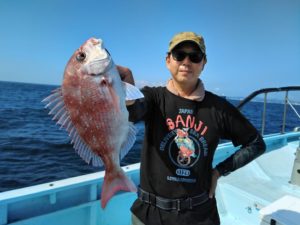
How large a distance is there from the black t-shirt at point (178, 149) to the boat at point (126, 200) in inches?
33.2

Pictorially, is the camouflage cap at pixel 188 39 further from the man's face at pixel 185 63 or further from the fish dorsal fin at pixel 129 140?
the fish dorsal fin at pixel 129 140

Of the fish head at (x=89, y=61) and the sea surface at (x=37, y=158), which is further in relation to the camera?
the sea surface at (x=37, y=158)

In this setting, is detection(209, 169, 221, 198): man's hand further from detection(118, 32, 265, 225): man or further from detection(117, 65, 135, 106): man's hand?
detection(117, 65, 135, 106): man's hand

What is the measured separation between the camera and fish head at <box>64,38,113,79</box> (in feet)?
4.64

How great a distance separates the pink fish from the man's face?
46 cm

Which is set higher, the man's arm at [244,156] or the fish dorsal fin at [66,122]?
the fish dorsal fin at [66,122]

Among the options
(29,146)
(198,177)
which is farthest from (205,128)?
(29,146)

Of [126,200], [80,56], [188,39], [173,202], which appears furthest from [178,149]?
[126,200]

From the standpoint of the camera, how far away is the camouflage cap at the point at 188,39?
176cm

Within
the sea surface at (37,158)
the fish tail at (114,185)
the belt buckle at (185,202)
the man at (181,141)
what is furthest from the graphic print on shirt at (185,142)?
the sea surface at (37,158)

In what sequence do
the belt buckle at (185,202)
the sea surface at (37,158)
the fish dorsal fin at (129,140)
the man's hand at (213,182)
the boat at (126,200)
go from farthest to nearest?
the sea surface at (37,158) < the boat at (126,200) < the man's hand at (213,182) < the belt buckle at (185,202) < the fish dorsal fin at (129,140)

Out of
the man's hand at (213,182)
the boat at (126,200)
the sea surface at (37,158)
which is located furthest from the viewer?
the sea surface at (37,158)

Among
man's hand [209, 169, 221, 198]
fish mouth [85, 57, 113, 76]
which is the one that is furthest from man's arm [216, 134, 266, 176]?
fish mouth [85, 57, 113, 76]

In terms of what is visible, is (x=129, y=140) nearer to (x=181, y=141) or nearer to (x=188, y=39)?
(x=181, y=141)
